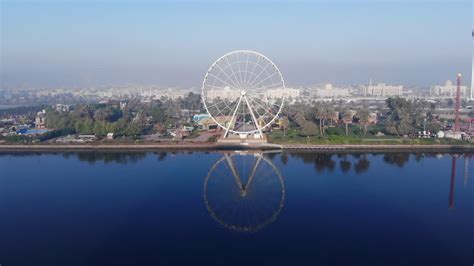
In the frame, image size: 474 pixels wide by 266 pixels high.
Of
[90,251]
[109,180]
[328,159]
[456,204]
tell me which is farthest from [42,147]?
[456,204]

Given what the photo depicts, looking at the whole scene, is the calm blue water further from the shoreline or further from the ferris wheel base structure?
the ferris wheel base structure

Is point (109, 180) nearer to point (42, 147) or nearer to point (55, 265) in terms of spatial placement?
point (55, 265)

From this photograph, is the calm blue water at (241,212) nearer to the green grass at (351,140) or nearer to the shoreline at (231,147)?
the shoreline at (231,147)

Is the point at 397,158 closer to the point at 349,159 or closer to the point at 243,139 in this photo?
the point at 349,159

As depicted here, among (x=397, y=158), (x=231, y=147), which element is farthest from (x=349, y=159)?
(x=231, y=147)

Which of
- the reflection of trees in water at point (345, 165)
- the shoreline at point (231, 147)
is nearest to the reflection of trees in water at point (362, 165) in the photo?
the reflection of trees in water at point (345, 165)

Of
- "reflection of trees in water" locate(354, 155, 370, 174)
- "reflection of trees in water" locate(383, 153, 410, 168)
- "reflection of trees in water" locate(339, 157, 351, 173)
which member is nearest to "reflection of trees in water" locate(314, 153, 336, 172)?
"reflection of trees in water" locate(339, 157, 351, 173)
